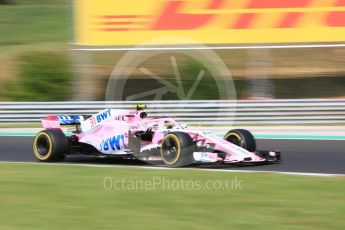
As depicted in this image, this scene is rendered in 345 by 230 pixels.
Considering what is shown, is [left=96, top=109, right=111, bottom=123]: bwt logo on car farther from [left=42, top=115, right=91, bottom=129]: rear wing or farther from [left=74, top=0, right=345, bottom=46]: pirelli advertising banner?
[left=74, top=0, right=345, bottom=46]: pirelli advertising banner

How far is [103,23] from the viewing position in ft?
61.4

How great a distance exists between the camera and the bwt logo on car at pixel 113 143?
395 inches

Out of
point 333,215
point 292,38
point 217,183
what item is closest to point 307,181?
point 217,183

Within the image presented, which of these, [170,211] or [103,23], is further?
[103,23]

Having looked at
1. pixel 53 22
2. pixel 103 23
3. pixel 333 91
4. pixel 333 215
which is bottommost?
pixel 333 215

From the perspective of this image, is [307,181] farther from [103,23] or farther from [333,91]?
[333,91]

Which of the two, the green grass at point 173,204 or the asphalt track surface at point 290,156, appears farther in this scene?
the asphalt track surface at point 290,156

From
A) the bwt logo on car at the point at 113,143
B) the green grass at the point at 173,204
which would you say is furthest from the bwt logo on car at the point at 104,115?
the green grass at the point at 173,204

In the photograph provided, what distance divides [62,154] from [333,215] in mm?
5329

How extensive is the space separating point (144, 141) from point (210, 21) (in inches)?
359

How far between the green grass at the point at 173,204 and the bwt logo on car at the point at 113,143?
1560mm

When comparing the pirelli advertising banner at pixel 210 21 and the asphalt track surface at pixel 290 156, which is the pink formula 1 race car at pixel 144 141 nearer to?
the asphalt track surface at pixel 290 156

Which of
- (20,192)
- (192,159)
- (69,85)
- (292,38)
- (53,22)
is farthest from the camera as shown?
(53,22)

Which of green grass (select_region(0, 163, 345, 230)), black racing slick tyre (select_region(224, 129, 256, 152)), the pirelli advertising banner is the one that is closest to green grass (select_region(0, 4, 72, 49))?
the pirelli advertising banner
